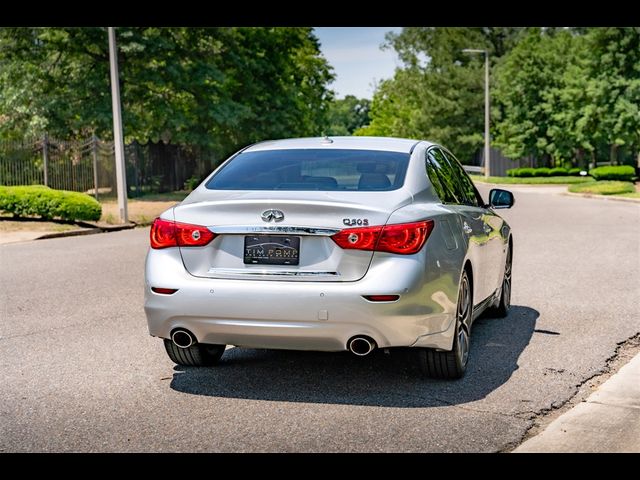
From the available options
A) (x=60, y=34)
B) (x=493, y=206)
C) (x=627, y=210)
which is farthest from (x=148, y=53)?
(x=493, y=206)

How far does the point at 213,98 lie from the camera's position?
35844 mm

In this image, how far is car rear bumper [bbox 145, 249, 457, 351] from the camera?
229 inches

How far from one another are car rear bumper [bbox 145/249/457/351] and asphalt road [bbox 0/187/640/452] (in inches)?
16.0

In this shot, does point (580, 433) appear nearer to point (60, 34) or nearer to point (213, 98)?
point (60, 34)

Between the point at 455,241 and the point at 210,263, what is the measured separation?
1.66m

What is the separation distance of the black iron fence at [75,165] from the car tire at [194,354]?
80.8 ft

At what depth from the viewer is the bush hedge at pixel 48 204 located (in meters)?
20.4

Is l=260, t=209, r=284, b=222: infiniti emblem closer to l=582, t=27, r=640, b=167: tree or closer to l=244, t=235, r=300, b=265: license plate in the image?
l=244, t=235, r=300, b=265: license plate

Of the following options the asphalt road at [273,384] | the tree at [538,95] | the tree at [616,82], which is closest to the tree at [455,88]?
the tree at [538,95]

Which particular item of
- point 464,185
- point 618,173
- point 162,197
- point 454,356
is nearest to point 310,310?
point 454,356

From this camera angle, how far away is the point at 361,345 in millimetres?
5957

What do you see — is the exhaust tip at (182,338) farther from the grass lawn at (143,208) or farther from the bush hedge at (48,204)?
the grass lawn at (143,208)

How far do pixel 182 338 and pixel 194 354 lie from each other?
731 mm

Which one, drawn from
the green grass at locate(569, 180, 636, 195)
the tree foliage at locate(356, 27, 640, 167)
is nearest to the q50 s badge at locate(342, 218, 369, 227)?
the green grass at locate(569, 180, 636, 195)
